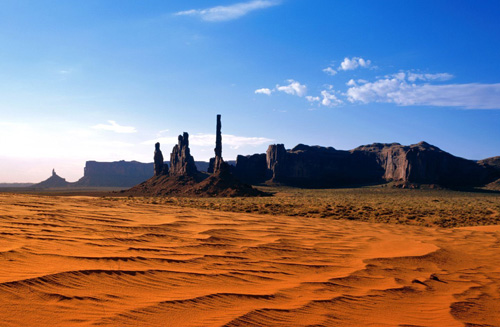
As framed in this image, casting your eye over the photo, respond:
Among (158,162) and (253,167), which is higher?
(158,162)

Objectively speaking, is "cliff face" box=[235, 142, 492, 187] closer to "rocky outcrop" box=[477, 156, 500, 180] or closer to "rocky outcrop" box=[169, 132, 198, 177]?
"rocky outcrop" box=[477, 156, 500, 180]

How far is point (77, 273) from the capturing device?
3.55 meters

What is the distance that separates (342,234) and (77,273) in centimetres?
579

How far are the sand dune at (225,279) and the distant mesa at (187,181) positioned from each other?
33.5 metres

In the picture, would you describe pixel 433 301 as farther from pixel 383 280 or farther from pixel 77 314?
pixel 77 314

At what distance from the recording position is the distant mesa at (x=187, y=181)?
139ft

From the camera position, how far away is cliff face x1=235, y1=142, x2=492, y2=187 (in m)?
80.8

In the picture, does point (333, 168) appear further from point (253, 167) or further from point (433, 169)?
point (433, 169)

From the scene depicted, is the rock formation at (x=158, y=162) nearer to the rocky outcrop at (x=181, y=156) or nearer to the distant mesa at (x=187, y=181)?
the distant mesa at (x=187, y=181)

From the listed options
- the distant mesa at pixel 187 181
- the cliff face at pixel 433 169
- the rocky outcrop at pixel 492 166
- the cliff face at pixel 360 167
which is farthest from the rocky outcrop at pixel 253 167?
the rocky outcrop at pixel 492 166

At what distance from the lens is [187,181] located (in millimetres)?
54875

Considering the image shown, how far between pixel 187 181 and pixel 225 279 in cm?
5190

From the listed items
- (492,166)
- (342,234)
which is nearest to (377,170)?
(492,166)

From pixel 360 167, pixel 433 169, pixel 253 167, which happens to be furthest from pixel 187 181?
pixel 360 167
